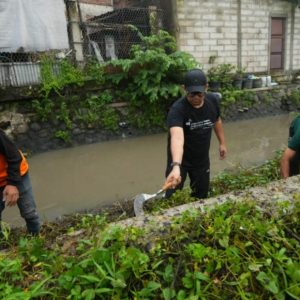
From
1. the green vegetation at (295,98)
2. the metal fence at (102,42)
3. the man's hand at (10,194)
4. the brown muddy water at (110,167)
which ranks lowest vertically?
the brown muddy water at (110,167)

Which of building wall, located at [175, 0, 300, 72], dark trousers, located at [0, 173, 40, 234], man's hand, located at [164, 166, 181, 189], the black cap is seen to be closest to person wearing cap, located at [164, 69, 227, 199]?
the black cap

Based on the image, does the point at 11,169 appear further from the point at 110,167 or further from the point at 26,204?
the point at 110,167

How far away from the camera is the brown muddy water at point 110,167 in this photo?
5.39 metres

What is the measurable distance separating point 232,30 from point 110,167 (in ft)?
26.4

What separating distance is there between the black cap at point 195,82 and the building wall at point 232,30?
325 inches

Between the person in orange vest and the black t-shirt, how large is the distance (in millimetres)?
1456

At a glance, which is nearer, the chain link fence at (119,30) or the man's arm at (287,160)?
the man's arm at (287,160)

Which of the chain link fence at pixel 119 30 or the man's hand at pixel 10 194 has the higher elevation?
the chain link fence at pixel 119 30

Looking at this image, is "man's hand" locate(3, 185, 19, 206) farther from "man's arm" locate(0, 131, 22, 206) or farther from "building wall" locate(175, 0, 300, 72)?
"building wall" locate(175, 0, 300, 72)

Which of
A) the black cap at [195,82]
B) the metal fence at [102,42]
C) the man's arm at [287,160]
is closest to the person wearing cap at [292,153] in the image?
the man's arm at [287,160]

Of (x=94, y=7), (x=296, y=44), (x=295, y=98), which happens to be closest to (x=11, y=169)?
(x=94, y=7)

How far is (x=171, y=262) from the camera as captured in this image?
1.29 m

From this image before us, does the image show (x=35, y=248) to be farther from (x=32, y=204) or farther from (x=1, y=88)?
(x=1, y=88)

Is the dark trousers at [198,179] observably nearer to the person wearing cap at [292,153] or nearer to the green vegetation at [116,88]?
the person wearing cap at [292,153]
